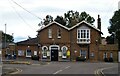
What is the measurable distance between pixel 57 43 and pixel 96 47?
7.19m

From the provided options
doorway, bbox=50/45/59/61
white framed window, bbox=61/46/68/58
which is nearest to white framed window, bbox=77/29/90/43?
white framed window, bbox=61/46/68/58

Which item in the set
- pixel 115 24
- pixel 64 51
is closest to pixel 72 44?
pixel 64 51

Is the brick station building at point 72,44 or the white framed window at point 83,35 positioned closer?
the brick station building at point 72,44

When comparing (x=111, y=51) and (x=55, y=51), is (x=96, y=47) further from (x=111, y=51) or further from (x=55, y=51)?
(x=55, y=51)

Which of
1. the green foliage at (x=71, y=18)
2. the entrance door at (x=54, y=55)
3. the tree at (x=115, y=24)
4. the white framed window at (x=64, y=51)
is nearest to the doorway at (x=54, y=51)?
the entrance door at (x=54, y=55)

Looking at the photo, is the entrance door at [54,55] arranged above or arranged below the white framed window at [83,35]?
below

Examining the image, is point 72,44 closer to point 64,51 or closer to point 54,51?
point 64,51

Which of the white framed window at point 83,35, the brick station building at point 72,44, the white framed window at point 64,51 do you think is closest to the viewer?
the brick station building at point 72,44

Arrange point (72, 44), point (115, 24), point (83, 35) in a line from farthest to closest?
point (115, 24) < point (72, 44) < point (83, 35)

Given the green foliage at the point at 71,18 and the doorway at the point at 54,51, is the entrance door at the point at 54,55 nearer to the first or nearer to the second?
the doorway at the point at 54,51

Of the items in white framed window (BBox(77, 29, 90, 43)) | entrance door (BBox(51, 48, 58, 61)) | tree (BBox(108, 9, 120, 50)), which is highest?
tree (BBox(108, 9, 120, 50))

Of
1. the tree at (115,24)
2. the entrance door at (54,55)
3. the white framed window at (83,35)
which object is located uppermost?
the tree at (115,24)

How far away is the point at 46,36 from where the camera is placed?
2724 inches

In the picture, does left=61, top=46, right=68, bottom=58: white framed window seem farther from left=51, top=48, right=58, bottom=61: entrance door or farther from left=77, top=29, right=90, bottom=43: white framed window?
left=77, top=29, right=90, bottom=43: white framed window
